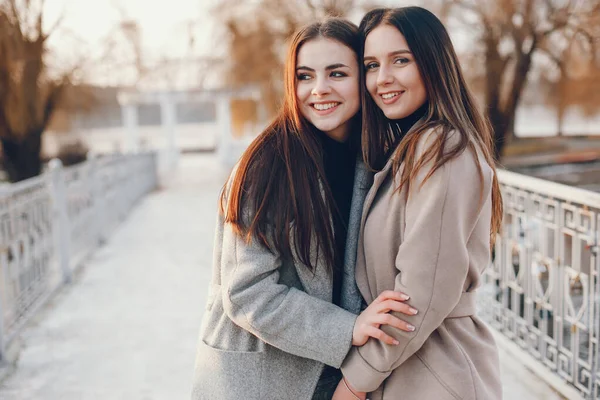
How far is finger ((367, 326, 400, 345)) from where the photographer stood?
4.79ft

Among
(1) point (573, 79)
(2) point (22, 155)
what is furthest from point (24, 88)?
(1) point (573, 79)

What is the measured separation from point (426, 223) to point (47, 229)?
197 inches

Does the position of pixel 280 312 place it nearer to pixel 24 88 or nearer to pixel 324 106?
pixel 324 106

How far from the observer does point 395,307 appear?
1.44 meters

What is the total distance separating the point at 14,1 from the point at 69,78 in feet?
7.77

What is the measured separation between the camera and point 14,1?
12430 mm

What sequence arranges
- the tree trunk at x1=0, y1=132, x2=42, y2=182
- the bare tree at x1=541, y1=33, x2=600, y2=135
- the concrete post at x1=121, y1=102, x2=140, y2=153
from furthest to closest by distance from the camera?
1. the concrete post at x1=121, y1=102, x2=140, y2=153
2. the bare tree at x1=541, y1=33, x2=600, y2=135
3. the tree trunk at x1=0, y1=132, x2=42, y2=182

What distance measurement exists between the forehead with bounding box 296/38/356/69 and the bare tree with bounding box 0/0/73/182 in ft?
40.3

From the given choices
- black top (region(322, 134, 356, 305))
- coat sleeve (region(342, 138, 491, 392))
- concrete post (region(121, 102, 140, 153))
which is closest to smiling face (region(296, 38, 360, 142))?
black top (region(322, 134, 356, 305))

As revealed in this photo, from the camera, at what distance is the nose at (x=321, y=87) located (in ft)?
5.36

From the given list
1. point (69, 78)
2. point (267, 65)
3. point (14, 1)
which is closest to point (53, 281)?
point (14, 1)

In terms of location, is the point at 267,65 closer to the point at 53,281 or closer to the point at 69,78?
the point at 69,78

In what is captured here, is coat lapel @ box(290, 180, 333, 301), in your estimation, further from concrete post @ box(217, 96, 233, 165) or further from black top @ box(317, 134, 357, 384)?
concrete post @ box(217, 96, 233, 165)

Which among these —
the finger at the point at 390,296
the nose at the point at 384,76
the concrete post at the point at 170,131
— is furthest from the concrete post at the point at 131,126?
the finger at the point at 390,296
